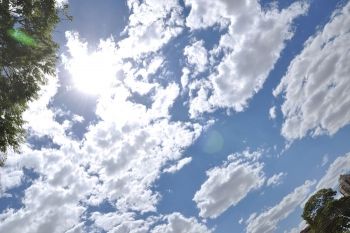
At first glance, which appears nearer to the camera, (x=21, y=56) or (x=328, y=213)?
(x=21, y=56)

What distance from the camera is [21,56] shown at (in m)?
15.1

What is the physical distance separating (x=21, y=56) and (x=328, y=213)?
35197 mm

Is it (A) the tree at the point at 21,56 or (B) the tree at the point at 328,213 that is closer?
(A) the tree at the point at 21,56

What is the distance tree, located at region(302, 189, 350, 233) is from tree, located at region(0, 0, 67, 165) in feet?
109

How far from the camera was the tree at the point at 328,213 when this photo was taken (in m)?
38.3

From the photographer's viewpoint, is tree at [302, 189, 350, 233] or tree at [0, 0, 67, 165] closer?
tree at [0, 0, 67, 165]

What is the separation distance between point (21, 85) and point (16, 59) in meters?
1.08

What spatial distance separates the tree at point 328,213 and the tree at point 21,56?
33.2 metres

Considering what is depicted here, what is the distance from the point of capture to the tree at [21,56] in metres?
14.6

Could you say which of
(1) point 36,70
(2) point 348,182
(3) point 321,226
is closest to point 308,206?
(3) point 321,226

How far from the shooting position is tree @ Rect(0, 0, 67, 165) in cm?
1457

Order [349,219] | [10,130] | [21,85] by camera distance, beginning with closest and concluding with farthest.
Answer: [10,130] < [21,85] < [349,219]

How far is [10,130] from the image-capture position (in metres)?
14.4

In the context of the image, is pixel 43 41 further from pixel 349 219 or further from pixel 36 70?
pixel 349 219
